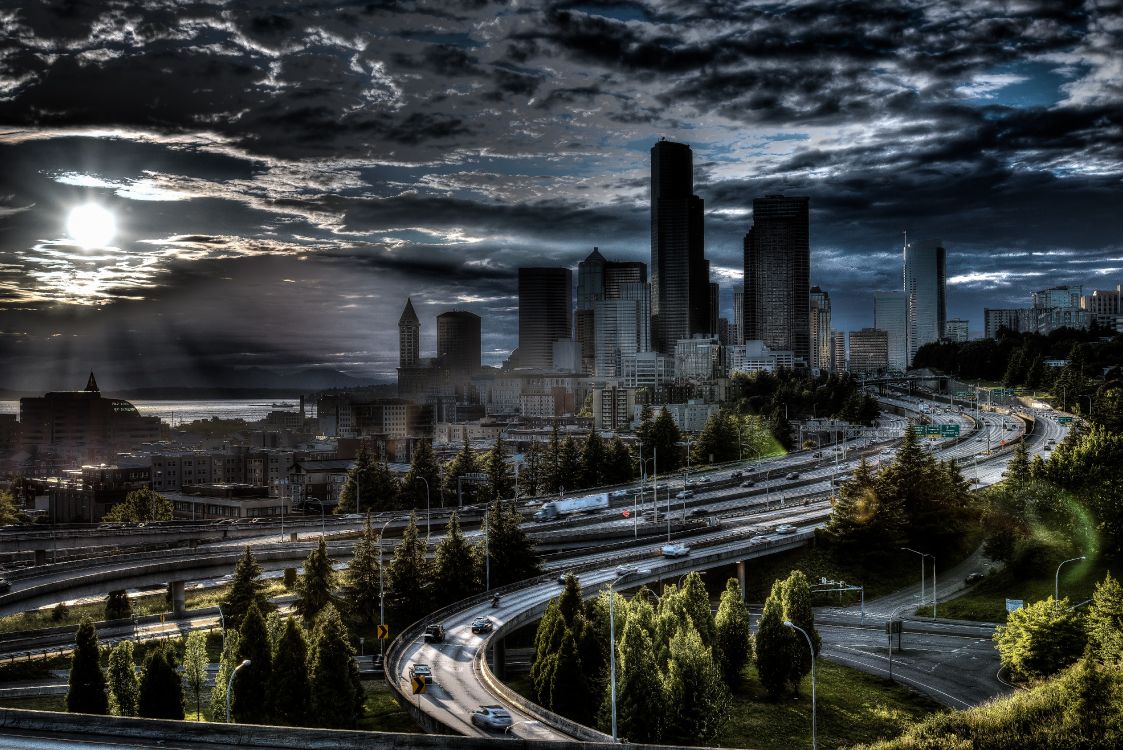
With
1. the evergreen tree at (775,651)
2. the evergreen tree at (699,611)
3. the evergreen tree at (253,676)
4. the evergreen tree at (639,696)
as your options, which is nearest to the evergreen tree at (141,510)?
the evergreen tree at (253,676)

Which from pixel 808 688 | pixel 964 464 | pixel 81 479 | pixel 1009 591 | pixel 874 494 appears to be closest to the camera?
pixel 808 688

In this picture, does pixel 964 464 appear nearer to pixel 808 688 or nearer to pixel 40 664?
pixel 808 688

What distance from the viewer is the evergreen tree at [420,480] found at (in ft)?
310

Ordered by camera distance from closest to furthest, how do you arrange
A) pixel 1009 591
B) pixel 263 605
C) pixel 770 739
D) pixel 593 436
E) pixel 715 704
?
pixel 715 704
pixel 770 739
pixel 263 605
pixel 1009 591
pixel 593 436

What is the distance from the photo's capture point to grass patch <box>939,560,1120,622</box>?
5844cm

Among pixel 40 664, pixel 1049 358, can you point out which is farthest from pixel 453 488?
pixel 1049 358

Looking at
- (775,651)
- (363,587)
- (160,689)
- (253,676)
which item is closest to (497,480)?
(363,587)

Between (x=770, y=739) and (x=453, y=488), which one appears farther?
(x=453, y=488)

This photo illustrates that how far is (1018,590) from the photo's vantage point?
61.0 metres

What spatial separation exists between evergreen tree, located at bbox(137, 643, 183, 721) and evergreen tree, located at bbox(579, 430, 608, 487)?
72860 millimetres

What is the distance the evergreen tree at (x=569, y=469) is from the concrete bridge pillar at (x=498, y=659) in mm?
58110

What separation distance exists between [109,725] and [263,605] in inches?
1168

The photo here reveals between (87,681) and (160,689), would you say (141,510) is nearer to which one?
(87,681)

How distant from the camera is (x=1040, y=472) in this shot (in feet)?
242
